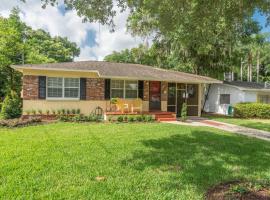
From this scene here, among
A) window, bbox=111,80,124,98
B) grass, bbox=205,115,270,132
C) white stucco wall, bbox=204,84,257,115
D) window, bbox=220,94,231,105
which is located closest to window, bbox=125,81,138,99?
window, bbox=111,80,124,98

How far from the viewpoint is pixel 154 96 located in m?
16.6

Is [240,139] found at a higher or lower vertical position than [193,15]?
lower

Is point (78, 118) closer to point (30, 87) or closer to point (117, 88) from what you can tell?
point (30, 87)

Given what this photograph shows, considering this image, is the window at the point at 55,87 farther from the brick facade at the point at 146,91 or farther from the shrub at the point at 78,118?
the brick facade at the point at 146,91

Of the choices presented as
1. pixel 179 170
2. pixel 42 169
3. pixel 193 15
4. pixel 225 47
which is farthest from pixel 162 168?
pixel 225 47

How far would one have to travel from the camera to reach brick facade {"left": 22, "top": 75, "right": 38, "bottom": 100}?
13.5 metres

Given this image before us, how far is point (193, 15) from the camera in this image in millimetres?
6625

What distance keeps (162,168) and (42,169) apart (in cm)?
280

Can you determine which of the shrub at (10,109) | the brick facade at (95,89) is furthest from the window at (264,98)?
the shrub at (10,109)

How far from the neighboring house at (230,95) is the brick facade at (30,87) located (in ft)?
53.7

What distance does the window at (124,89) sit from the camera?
50.9 ft

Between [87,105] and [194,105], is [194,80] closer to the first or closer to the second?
[194,105]

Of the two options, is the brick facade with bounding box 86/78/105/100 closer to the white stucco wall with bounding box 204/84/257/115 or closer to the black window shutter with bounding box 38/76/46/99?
the black window shutter with bounding box 38/76/46/99

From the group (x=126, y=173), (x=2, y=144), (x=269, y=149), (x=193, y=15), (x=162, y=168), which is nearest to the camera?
(x=126, y=173)
